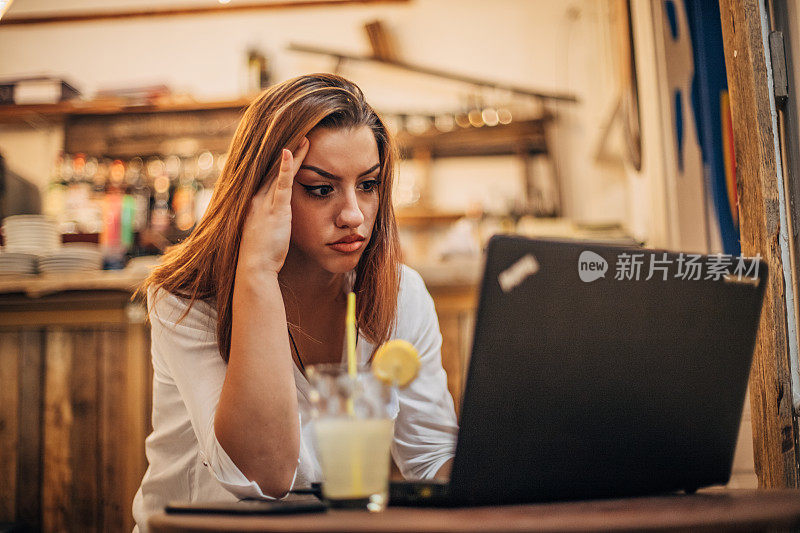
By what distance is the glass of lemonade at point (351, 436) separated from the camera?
69 cm

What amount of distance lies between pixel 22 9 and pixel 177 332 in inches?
152

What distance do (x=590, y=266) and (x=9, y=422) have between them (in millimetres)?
2500

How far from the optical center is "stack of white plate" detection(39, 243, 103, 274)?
265cm

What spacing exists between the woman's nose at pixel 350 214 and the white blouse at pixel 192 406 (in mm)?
251


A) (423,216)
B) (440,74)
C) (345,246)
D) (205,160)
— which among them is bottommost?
(345,246)

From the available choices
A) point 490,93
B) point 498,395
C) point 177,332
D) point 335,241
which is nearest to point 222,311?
point 177,332

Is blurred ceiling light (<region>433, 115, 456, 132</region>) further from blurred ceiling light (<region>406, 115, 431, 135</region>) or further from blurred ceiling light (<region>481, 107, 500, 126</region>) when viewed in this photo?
blurred ceiling light (<region>481, 107, 500, 126</region>)

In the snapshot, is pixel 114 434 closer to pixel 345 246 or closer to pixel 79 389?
pixel 79 389

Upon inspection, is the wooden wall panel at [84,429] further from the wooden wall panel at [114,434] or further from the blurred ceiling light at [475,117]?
the blurred ceiling light at [475,117]

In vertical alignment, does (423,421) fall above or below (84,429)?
above

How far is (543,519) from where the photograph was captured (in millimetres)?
596

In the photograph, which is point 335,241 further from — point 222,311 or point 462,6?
point 462,6

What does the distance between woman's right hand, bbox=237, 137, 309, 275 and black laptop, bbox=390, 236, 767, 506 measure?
460 mm

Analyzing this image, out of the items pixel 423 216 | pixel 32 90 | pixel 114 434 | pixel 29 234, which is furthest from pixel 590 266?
pixel 32 90
